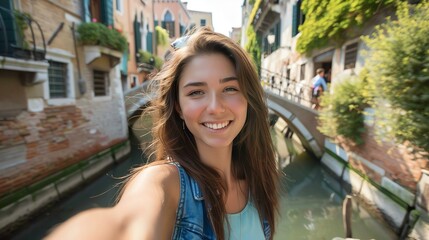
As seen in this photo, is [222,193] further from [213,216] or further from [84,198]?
[84,198]

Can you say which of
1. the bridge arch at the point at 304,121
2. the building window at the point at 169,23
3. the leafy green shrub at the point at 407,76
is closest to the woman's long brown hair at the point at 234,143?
the leafy green shrub at the point at 407,76

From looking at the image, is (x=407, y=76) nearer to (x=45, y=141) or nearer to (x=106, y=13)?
(x=45, y=141)

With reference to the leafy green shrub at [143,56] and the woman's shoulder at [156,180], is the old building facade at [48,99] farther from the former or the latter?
the leafy green shrub at [143,56]

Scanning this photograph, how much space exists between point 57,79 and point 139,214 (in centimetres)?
529

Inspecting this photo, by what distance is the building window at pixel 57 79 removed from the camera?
4762mm

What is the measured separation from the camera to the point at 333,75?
6715 millimetres

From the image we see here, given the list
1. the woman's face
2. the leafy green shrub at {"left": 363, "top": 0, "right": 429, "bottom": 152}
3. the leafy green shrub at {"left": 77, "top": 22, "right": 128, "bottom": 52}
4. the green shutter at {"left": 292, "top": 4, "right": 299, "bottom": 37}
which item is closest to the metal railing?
the leafy green shrub at {"left": 77, "top": 22, "right": 128, "bottom": 52}

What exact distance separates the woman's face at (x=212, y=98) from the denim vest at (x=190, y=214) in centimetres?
17

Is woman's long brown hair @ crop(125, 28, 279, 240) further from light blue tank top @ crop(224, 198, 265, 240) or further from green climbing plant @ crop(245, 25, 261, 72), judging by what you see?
green climbing plant @ crop(245, 25, 261, 72)

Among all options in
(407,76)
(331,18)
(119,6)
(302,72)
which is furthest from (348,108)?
(119,6)

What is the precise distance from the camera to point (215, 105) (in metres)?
0.87

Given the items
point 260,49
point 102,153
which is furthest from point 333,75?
point 260,49

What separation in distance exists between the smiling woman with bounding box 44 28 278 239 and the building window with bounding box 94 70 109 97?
5.92 metres

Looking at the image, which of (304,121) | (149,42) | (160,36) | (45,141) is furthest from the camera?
(160,36)
